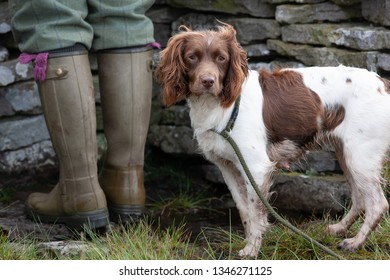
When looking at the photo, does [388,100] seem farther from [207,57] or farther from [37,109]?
[37,109]

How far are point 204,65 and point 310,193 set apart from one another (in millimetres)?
1595

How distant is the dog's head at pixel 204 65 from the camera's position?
12.0ft

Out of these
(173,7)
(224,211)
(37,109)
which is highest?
(173,7)

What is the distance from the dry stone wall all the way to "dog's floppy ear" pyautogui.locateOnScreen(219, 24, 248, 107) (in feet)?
3.95

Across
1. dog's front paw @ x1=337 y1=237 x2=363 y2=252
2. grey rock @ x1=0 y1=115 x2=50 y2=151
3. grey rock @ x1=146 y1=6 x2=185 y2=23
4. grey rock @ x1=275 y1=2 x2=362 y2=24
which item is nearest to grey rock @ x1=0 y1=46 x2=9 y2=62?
grey rock @ x1=0 y1=115 x2=50 y2=151

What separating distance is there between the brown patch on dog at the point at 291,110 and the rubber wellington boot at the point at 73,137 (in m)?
0.94

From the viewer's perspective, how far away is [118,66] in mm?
4125

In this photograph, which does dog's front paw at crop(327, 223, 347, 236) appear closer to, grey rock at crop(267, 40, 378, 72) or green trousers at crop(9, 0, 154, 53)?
grey rock at crop(267, 40, 378, 72)

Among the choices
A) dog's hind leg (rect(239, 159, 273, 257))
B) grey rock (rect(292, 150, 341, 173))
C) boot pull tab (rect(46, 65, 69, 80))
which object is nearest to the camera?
dog's hind leg (rect(239, 159, 273, 257))

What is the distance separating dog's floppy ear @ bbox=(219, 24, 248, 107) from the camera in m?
3.68

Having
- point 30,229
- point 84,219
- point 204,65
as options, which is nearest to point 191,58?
point 204,65

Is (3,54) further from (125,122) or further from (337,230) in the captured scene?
(337,230)

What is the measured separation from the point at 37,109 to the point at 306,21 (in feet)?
6.46
